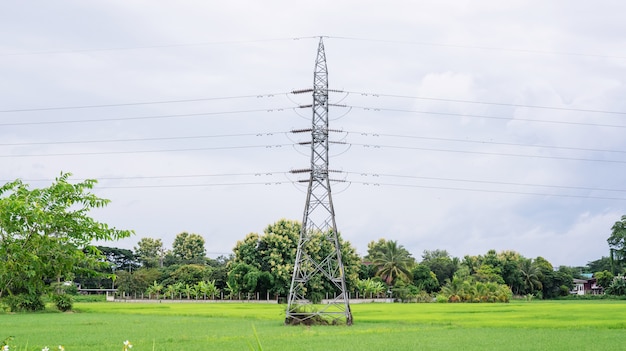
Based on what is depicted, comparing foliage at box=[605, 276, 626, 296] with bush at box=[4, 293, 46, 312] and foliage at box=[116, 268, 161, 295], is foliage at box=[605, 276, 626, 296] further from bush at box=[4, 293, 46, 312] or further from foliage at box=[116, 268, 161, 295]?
bush at box=[4, 293, 46, 312]

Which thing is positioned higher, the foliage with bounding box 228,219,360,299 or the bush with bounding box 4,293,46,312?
the foliage with bounding box 228,219,360,299

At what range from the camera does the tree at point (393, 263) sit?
296ft

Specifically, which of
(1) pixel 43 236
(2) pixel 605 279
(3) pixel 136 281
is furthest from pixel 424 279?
(1) pixel 43 236

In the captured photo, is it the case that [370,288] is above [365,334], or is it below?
above

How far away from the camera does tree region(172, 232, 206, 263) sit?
11312 cm

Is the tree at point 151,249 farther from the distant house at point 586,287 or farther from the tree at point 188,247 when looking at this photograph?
the distant house at point 586,287

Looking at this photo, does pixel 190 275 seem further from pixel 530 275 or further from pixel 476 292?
pixel 530 275

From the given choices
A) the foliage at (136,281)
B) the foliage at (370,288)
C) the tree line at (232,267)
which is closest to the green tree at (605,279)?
the tree line at (232,267)

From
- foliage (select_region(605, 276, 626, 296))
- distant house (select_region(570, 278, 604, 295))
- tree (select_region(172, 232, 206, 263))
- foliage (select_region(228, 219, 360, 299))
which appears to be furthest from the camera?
distant house (select_region(570, 278, 604, 295))

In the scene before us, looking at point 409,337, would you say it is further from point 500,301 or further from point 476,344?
point 500,301

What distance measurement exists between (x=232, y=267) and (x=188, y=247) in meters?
42.3

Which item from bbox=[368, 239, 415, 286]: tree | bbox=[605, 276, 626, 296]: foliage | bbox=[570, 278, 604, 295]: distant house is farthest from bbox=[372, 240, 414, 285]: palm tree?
bbox=[570, 278, 604, 295]: distant house

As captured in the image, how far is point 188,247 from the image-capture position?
114 metres

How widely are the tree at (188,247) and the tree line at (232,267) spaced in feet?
0.53
